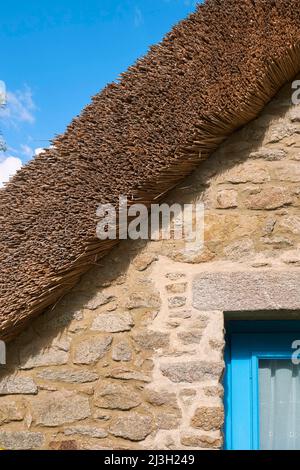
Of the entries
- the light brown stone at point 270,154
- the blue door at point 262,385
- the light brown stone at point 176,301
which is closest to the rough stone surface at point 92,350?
the light brown stone at point 176,301

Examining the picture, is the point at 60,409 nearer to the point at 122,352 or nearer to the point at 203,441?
the point at 122,352

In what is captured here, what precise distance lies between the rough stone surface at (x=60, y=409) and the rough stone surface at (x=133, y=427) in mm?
168

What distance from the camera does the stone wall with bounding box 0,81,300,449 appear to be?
280cm

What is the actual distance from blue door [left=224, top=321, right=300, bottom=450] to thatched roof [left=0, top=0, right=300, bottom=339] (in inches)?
37.7

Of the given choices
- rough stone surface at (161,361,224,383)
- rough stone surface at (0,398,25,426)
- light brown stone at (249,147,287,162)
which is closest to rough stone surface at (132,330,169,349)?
rough stone surface at (161,361,224,383)

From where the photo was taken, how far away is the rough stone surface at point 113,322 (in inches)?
115

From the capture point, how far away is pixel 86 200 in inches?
115

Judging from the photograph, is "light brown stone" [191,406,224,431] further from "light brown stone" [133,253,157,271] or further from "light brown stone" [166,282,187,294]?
"light brown stone" [133,253,157,271]

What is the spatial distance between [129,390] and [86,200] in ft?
3.31

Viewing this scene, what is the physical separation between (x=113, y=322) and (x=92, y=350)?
0.18m

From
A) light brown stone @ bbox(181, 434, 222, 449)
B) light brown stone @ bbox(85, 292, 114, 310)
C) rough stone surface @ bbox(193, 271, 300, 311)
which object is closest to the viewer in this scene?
light brown stone @ bbox(181, 434, 222, 449)

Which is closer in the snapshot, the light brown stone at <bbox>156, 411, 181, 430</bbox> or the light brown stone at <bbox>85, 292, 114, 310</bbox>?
the light brown stone at <bbox>156, 411, 181, 430</bbox>

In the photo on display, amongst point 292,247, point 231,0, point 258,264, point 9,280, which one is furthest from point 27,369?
point 231,0

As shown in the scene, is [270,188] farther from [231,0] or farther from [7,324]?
[7,324]
